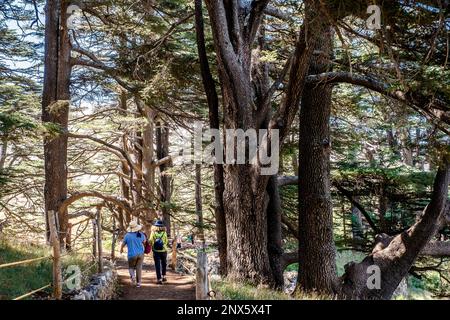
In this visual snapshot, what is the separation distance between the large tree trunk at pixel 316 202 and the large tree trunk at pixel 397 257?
1.99 feet

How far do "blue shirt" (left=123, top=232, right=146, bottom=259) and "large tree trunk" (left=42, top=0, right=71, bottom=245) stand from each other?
4341 millimetres

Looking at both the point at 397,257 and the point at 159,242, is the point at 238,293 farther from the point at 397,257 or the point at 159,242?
the point at 397,257

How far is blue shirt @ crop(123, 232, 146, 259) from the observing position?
30.6 feet

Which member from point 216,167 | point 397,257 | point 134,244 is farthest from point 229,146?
point 397,257

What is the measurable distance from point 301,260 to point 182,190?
17.5m

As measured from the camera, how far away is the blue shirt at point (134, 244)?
9.34m

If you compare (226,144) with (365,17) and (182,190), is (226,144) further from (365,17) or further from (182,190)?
(182,190)

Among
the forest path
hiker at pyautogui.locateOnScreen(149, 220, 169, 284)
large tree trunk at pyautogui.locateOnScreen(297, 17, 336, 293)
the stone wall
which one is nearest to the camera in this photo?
the stone wall

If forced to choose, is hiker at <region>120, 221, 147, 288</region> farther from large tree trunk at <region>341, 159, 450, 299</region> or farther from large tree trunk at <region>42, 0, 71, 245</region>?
large tree trunk at <region>341, 159, 450, 299</region>

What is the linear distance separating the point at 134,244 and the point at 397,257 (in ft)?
19.5

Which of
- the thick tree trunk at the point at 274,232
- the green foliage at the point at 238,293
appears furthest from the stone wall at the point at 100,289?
the thick tree trunk at the point at 274,232

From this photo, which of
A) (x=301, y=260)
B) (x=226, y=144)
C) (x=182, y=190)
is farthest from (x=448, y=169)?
(x=182, y=190)

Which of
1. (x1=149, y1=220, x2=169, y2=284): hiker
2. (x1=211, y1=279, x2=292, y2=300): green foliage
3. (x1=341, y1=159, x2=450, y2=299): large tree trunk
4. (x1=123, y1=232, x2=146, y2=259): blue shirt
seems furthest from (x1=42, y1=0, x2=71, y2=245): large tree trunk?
(x1=341, y1=159, x2=450, y2=299): large tree trunk

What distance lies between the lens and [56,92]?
13.3 meters
